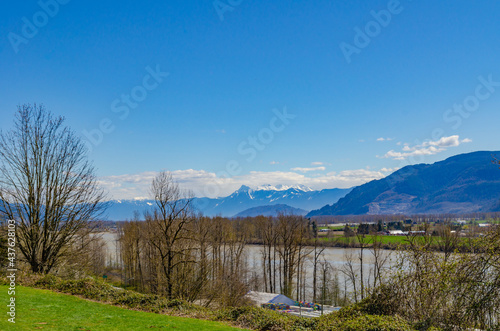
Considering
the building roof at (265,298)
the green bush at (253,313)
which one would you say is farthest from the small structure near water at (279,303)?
the green bush at (253,313)

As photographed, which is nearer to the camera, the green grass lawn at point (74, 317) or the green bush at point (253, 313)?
the green grass lawn at point (74, 317)

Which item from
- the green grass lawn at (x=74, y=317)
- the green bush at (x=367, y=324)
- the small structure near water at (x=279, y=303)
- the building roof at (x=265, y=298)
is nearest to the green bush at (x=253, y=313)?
the green bush at (x=367, y=324)

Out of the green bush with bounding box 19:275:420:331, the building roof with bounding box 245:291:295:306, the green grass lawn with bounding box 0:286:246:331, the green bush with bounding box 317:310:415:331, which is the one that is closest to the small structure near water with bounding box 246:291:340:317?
the building roof with bounding box 245:291:295:306

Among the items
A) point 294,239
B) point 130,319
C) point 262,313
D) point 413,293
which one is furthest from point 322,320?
point 294,239

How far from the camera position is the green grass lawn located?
8008mm

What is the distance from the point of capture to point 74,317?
912cm

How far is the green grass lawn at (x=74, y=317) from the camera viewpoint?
26.3 feet

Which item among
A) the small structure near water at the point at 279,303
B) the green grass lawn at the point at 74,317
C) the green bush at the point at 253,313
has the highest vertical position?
the green grass lawn at the point at 74,317

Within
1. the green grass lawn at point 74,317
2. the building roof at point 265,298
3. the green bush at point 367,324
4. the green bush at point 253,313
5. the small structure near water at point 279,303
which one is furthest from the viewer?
the building roof at point 265,298

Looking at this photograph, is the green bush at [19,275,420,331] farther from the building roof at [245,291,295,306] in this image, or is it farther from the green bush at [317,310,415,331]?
the building roof at [245,291,295,306]

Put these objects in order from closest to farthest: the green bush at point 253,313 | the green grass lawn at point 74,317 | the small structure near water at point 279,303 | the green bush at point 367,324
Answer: the green grass lawn at point 74,317
the green bush at point 367,324
the green bush at point 253,313
the small structure near water at point 279,303

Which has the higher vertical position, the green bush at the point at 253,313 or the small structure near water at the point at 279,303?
the green bush at the point at 253,313

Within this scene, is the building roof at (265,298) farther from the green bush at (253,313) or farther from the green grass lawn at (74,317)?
the green grass lawn at (74,317)

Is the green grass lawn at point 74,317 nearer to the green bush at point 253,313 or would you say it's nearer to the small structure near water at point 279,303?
the green bush at point 253,313
